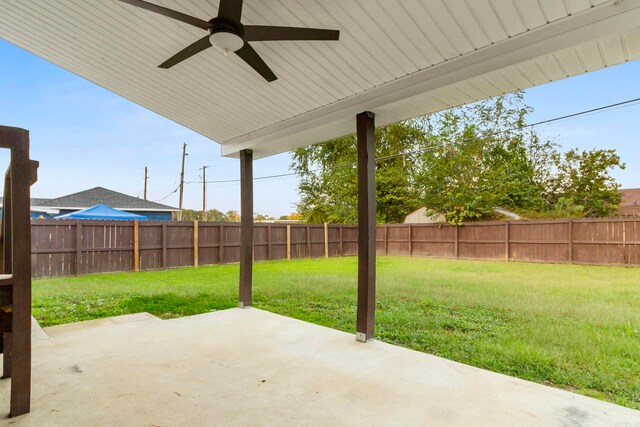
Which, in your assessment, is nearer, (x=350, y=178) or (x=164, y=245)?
(x=164, y=245)

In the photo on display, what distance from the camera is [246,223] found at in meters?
4.42

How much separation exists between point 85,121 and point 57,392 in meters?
14.0

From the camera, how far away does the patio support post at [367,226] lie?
10.0 feet

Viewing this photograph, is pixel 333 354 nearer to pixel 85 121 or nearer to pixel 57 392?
pixel 57 392

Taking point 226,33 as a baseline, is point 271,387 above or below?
below

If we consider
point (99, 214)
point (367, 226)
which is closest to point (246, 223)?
point (367, 226)

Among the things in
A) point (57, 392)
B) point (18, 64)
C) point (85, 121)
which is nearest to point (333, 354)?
point (57, 392)

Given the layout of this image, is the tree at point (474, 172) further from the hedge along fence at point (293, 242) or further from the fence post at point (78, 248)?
the fence post at point (78, 248)

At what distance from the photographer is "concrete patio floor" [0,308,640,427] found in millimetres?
1779

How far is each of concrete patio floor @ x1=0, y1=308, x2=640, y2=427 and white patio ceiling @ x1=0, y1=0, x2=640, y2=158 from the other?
1.95 m

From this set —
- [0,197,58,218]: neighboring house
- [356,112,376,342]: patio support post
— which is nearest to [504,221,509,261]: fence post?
[356,112,376,342]: patio support post

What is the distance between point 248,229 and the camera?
14.5 ft

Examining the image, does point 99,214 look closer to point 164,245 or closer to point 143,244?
point 143,244

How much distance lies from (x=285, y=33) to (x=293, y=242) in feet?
32.1
